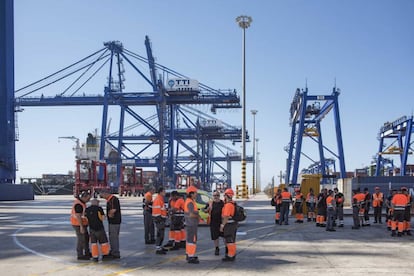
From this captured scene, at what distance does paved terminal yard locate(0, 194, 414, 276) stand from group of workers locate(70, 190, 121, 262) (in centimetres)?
29

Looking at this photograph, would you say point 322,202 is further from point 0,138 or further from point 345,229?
point 0,138

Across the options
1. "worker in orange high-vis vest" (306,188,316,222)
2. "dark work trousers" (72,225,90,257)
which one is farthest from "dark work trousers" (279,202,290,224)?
"dark work trousers" (72,225,90,257)

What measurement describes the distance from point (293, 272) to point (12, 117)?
43.8m

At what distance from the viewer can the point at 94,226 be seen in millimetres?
9984

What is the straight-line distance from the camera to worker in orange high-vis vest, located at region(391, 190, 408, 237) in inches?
577

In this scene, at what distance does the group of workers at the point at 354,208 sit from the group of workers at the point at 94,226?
883cm

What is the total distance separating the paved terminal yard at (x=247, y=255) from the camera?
894cm

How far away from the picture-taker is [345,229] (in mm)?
17172

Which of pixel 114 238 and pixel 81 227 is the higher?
pixel 81 227

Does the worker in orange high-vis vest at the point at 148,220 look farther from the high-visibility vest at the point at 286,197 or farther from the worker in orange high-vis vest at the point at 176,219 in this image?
the high-visibility vest at the point at 286,197

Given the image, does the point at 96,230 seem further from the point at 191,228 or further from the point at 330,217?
the point at 330,217

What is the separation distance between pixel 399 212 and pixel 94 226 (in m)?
9.83

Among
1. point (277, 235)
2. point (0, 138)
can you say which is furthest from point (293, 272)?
point (0, 138)

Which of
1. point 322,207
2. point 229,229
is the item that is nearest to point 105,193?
point 229,229
